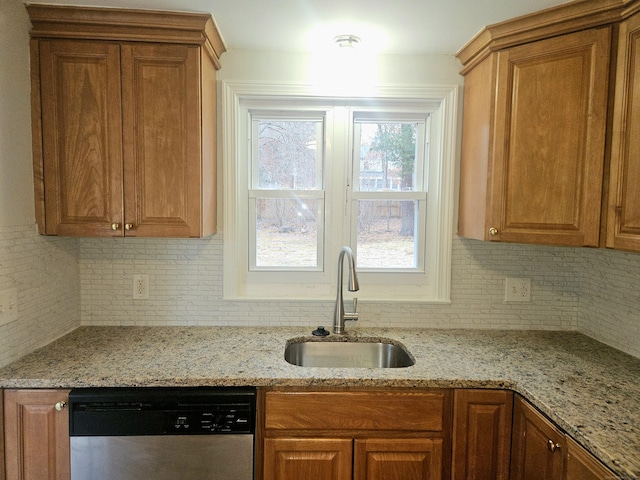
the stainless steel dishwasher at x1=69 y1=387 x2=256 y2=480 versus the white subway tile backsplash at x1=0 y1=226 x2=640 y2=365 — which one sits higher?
the white subway tile backsplash at x1=0 y1=226 x2=640 y2=365

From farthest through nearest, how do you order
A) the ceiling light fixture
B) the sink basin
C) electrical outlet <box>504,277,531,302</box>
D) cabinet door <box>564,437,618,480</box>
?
electrical outlet <box>504,277,531,302</box> → the sink basin → the ceiling light fixture → cabinet door <box>564,437,618,480</box>

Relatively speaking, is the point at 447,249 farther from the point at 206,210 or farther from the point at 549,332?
the point at 206,210

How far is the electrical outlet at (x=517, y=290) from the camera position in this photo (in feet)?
6.81

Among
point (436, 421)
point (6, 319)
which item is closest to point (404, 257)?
point (436, 421)

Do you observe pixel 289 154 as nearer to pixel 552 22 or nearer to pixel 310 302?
pixel 310 302

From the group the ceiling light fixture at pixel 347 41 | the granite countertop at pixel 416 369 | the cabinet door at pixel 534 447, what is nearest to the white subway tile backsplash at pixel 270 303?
the granite countertop at pixel 416 369

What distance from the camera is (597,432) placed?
3.57 ft

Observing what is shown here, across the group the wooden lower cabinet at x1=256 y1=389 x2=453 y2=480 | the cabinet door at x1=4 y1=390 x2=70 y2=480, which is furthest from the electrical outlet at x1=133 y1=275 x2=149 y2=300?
the wooden lower cabinet at x1=256 y1=389 x2=453 y2=480

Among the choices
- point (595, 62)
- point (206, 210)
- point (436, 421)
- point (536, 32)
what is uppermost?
point (536, 32)

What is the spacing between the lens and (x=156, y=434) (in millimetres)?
1399

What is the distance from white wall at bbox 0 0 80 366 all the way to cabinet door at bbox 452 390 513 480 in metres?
1.72

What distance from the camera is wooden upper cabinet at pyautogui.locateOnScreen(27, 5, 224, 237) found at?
1.64 meters

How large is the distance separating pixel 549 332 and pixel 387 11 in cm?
175

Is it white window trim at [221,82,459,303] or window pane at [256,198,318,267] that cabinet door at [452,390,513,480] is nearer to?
white window trim at [221,82,459,303]
